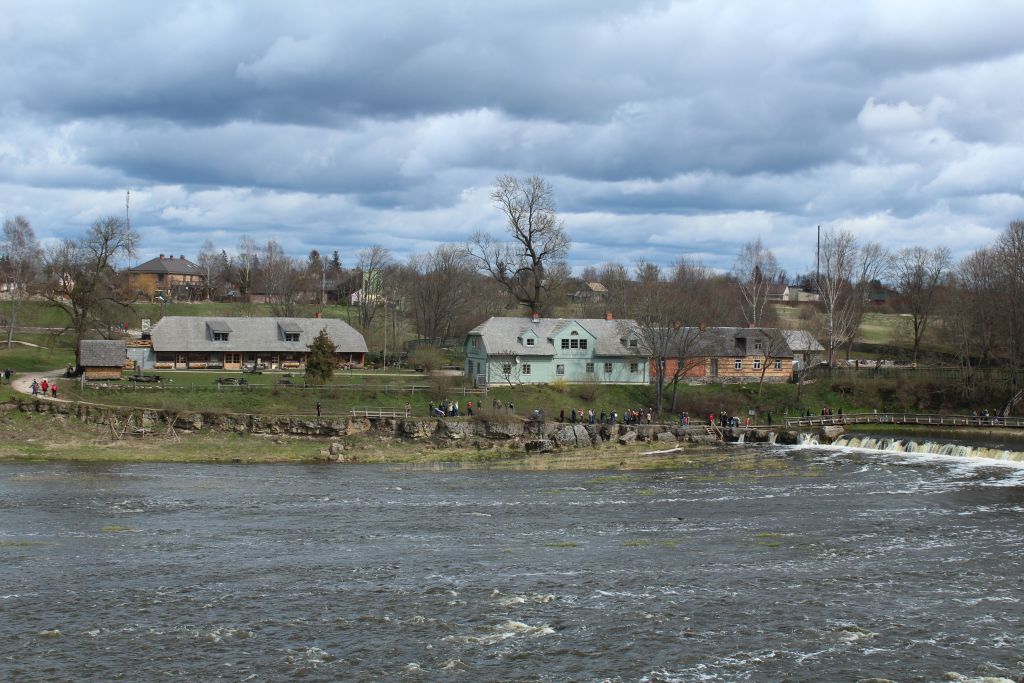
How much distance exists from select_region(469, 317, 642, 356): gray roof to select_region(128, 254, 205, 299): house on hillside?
3404 inches

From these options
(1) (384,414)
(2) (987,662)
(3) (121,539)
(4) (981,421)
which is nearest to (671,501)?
(2) (987,662)

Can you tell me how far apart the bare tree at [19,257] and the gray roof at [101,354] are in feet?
112

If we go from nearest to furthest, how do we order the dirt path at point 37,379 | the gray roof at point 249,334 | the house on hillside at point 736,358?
the dirt path at point 37,379
the house on hillside at point 736,358
the gray roof at point 249,334

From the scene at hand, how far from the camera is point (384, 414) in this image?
6366 centimetres

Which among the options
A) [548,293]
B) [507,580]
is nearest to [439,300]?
[548,293]

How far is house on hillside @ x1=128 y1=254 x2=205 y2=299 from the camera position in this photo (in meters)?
155

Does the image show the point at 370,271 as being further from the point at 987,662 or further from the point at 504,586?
the point at 987,662

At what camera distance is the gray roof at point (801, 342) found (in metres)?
91.2

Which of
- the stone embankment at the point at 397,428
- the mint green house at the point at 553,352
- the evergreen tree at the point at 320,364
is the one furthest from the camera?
the mint green house at the point at 553,352

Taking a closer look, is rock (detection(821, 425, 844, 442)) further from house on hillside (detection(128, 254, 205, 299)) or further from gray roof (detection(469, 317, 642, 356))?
house on hillside (detection(128, 254, 205, 299))

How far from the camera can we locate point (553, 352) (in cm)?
8075

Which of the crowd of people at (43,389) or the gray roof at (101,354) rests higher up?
the gray roof at (101,354)

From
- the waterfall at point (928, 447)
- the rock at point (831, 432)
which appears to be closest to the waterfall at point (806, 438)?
the waterfall at point (928, 447)

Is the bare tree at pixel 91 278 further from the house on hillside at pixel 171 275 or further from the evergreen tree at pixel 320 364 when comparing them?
the house on hillside at pixel 171 275
